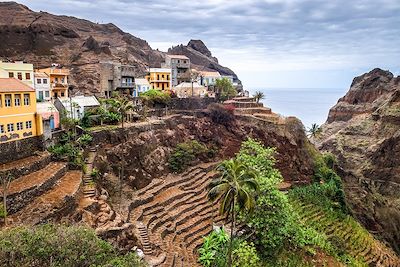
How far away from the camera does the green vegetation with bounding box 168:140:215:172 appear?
40.2 meters

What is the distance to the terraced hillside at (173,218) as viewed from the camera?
2488cm

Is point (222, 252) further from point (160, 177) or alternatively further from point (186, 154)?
point (186, 154)

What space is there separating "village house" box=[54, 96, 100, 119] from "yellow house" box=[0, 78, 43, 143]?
5.89 meters

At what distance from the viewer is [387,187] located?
Answer: 2564 inches

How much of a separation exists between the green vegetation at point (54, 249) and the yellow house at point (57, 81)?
36.7 meters

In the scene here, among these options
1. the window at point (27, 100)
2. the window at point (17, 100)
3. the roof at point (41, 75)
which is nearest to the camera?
the window at point (17, 100)

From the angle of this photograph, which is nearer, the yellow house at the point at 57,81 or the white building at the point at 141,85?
the yellow house at the point at 57,81

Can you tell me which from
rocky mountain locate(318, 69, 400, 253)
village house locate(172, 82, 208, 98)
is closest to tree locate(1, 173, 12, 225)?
village house locate(172, 82, 208, 98)

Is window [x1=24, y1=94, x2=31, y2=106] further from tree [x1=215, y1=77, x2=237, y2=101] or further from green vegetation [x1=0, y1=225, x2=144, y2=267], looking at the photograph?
tree [x1=215, y1=77, x2=237, y2=101]

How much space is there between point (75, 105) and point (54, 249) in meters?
25.6

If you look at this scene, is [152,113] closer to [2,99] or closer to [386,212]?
[2,99]

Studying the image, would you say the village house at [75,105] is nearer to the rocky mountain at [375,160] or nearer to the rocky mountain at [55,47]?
the rocky mountain at [55,47]

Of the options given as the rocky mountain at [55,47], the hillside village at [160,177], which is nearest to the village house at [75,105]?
the hillside village at [160,177]

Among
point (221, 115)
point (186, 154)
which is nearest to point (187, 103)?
point (221, 115)
